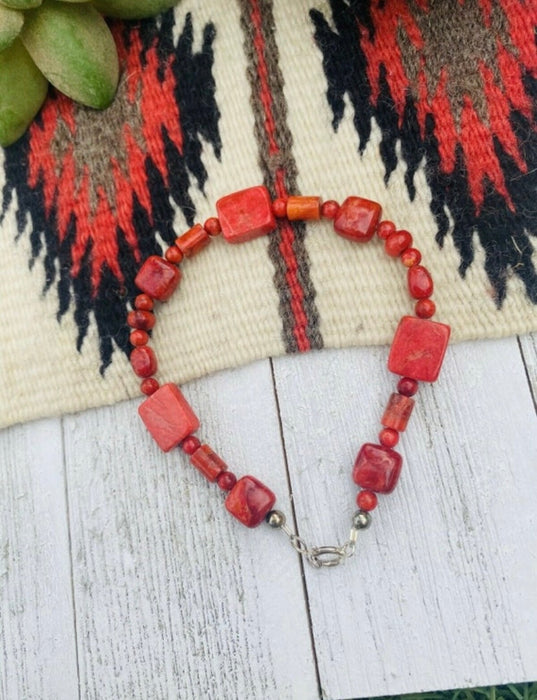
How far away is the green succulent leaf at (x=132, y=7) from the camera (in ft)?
2.67

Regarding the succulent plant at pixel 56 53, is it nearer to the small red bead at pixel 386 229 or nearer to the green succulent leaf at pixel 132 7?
the green succulent leaf at pixel 132 7

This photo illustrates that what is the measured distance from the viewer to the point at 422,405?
78 cm

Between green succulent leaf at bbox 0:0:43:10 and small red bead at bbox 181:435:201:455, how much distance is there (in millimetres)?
438

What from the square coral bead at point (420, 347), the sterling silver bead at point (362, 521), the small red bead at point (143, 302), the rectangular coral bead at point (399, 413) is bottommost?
the sterling silver bead at point (362, 521)

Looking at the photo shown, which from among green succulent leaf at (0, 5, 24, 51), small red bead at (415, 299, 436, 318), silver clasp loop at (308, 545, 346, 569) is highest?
green succulent leaf at (0, 5, 24, 51)

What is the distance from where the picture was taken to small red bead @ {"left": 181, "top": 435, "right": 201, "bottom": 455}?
779 millimetres

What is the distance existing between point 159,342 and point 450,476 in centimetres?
33

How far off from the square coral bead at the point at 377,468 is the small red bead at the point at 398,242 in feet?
0.65

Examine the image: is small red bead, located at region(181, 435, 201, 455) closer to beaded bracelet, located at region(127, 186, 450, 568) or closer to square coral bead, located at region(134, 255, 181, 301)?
beaded bracelet, located at region(127, 186, 450, 568)

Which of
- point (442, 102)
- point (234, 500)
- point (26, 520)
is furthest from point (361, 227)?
point (26, 520)

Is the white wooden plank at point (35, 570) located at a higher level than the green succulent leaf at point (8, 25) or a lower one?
lower

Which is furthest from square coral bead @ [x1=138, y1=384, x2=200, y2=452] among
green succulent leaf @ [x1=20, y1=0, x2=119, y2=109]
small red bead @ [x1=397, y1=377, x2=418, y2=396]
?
green succulent leaf @ [x1=20, y1=0, x2=119, y2=109]

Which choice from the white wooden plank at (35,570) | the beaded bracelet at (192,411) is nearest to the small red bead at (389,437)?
the beaded bracelet at (192,411)

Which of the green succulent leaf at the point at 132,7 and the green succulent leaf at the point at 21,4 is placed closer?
the green succulent leaf at the point at 21,4
